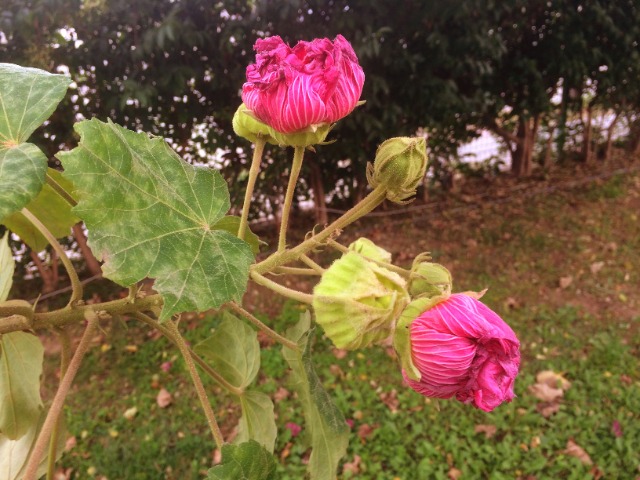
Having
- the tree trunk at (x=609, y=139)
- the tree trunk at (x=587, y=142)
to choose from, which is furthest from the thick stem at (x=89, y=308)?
the tree trunk at (x=609, y=139)

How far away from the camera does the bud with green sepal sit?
25.7 inches

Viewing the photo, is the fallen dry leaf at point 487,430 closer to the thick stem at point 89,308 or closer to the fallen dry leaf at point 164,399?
the fallen dry leaf at point 164,399

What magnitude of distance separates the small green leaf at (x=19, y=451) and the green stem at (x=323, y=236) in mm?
483

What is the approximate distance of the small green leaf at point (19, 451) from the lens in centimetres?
86

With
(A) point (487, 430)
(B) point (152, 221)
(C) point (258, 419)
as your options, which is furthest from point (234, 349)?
(A) point (487, 430)

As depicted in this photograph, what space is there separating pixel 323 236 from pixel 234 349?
21.0 inches

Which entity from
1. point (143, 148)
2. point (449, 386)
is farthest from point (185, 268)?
point (449, 386)

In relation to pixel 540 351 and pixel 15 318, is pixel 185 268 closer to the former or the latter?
pixel 15 318

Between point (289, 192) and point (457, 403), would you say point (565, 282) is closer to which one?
point (457, 403)

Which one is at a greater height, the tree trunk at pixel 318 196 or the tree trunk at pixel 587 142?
the tree trunk at pixel 587 142

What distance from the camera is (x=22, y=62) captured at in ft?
8.49

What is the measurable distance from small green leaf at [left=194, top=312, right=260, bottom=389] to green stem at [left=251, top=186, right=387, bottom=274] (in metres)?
0.42

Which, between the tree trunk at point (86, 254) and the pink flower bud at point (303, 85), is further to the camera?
the tree trunk at point (86, 254)

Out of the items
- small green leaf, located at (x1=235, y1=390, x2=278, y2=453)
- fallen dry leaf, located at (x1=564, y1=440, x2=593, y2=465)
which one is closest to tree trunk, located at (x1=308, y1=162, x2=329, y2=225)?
fallen dry leaf, located at (x1=564, y1=440, x2=593, y2=465)
